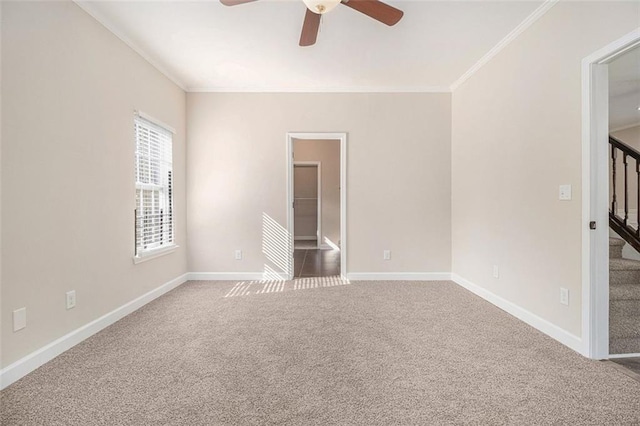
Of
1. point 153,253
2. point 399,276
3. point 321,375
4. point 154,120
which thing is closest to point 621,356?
point 321,375

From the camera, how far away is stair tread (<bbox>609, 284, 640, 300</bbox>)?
2.33 meters

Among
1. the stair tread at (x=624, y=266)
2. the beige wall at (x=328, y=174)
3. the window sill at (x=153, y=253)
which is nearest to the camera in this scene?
the stair tread at (x=624, y=266)

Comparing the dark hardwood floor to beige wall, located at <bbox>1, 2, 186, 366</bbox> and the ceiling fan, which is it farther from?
the ceiling fan

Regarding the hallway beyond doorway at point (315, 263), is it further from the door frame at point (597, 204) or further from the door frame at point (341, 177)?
the door frame at point (597, 204)

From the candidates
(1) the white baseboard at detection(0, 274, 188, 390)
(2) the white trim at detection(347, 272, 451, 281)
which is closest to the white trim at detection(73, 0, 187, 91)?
(1) the white baseboard at detection(0, 274, 188, 390)

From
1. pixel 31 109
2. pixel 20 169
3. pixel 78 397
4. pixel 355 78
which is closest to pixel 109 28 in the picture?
pixel 31 109

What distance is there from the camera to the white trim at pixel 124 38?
223cm

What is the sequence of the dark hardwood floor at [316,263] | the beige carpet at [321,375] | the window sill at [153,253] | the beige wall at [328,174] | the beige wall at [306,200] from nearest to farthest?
the beige carpet at [321,375]
the window sill at [153,253]
the dark hardwood floor at [316,263]
the beige wall at [328,174]
the beige wall at [306,200]

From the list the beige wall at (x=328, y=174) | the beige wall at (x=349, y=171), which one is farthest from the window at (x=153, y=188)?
the beige wall at (x=328, y=174)

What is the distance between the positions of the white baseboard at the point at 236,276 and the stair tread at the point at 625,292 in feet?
10.5

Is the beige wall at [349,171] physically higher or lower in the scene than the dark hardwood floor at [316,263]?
higher

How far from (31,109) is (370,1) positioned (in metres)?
2.19

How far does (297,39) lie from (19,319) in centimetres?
286

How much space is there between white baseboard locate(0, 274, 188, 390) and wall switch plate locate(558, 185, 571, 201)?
363 cm
